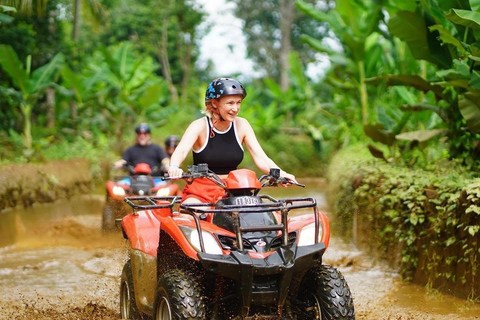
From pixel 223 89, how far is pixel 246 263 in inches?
56.5

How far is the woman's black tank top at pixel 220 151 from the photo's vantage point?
17.4ft

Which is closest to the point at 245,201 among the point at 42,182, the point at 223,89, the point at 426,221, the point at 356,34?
the point at 223,89

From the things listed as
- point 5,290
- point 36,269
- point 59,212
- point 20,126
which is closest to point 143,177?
point 36,269

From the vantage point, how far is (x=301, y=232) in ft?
14.8

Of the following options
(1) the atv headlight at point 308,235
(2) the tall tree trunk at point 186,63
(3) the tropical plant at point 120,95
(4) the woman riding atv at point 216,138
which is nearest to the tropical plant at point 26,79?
(3) the tropical plant at point 120,95

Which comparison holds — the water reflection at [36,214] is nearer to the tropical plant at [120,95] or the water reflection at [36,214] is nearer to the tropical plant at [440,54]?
the tropical plant at [120,95]

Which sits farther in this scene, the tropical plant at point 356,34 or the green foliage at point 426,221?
the tropical plant at point 356,34

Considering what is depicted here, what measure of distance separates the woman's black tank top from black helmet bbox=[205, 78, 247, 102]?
239 millimetres

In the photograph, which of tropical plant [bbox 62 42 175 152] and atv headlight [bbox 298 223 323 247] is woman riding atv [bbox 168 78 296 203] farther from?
tropical plant [bbox 62 42 175 152]

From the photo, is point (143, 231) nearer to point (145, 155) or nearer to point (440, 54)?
point (440, 54)

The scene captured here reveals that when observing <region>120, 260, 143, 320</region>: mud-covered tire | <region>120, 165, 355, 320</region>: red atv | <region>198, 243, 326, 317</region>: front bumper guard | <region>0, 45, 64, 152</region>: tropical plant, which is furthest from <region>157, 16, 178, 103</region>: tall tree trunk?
<region>198, 243, 326, 317</region>: front bumper guard

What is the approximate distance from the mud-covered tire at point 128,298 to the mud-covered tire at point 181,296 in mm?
992

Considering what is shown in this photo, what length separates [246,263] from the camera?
4.14 meters

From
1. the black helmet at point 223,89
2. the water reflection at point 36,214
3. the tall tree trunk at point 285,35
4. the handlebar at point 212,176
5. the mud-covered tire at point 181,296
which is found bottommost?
the water reflection at point 36,214
